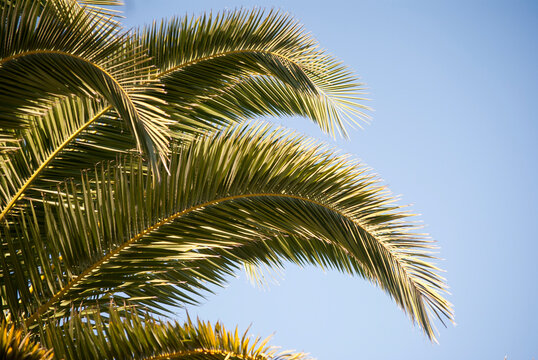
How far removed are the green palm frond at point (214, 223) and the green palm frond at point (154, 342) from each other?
1.23 feet

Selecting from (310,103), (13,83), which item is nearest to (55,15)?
(13,83)

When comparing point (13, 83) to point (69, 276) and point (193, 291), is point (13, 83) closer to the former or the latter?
point (69, 276)

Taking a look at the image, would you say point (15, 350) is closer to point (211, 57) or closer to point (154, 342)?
point (154, 342)

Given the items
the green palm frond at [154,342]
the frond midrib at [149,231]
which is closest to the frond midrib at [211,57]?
the frond midrib at [149,231]

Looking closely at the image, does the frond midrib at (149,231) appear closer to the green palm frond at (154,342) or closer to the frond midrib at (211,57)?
the green palm frond at (154,342)

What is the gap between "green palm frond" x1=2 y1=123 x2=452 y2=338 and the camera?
9.82 feet

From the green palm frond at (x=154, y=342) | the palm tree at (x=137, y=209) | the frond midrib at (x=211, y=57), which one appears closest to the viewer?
the green palm frond at (x=154, y=342)

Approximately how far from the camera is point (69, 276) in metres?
2.95

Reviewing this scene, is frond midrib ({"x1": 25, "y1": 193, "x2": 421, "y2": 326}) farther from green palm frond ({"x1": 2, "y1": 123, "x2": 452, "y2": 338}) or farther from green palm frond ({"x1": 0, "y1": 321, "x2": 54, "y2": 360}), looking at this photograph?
green palm frond ({"x1": 0, "y1": 321, "x2": 54, "y2": 360})

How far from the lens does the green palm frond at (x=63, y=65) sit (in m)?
3.04

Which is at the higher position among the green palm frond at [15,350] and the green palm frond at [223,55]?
the green palm frond at [223,55]

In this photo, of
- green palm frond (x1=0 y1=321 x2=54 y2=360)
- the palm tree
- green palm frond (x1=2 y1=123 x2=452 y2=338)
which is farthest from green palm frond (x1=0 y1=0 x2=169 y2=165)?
green palm frond (x1=0 y1=321 x2=54 y2=360)

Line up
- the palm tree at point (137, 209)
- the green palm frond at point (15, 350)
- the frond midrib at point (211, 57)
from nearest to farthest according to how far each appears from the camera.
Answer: the green palm frond at point (15, 350)
the palm tree at point (137, 209)
the frond midrib at point (211, 57)

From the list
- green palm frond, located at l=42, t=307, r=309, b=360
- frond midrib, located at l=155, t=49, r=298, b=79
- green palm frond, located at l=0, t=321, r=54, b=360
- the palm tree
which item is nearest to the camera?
green palm frond, located at l=0, t=321, r=54, b=360
